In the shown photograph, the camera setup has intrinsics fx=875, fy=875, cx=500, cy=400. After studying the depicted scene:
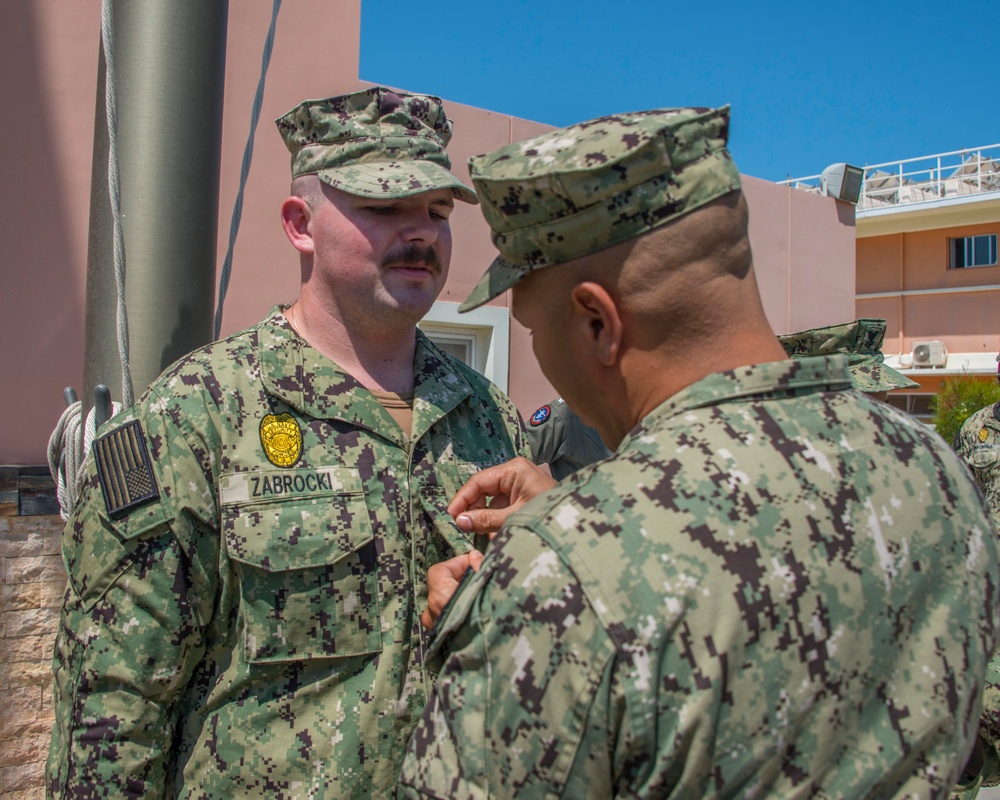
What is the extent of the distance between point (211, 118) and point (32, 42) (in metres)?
2.19

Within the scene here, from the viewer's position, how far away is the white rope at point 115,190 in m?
1.93

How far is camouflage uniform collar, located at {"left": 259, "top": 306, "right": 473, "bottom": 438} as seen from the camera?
6.29ft

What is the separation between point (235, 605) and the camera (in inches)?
71.1

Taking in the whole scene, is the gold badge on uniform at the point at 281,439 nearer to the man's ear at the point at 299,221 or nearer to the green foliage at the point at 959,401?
the man's ear at the point at 299,221

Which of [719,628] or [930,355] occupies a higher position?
[719,628]

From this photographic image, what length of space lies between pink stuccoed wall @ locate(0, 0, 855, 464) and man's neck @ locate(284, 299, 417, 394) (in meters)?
2.07

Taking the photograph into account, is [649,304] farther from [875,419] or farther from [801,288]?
[801,288]

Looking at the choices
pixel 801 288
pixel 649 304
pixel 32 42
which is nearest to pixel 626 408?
pixel 649 304

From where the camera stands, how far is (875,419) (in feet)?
3.74

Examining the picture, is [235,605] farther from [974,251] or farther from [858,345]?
[974,251]

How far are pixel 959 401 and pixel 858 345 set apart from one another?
12.4m

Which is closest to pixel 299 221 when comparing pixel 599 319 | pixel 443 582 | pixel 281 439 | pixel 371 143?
pixel 371 143

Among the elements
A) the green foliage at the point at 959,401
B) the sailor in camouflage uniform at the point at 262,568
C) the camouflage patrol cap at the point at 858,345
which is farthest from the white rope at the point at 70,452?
the green foliage at the point at 959,401

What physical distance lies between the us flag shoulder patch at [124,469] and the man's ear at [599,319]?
1007 millimetres
